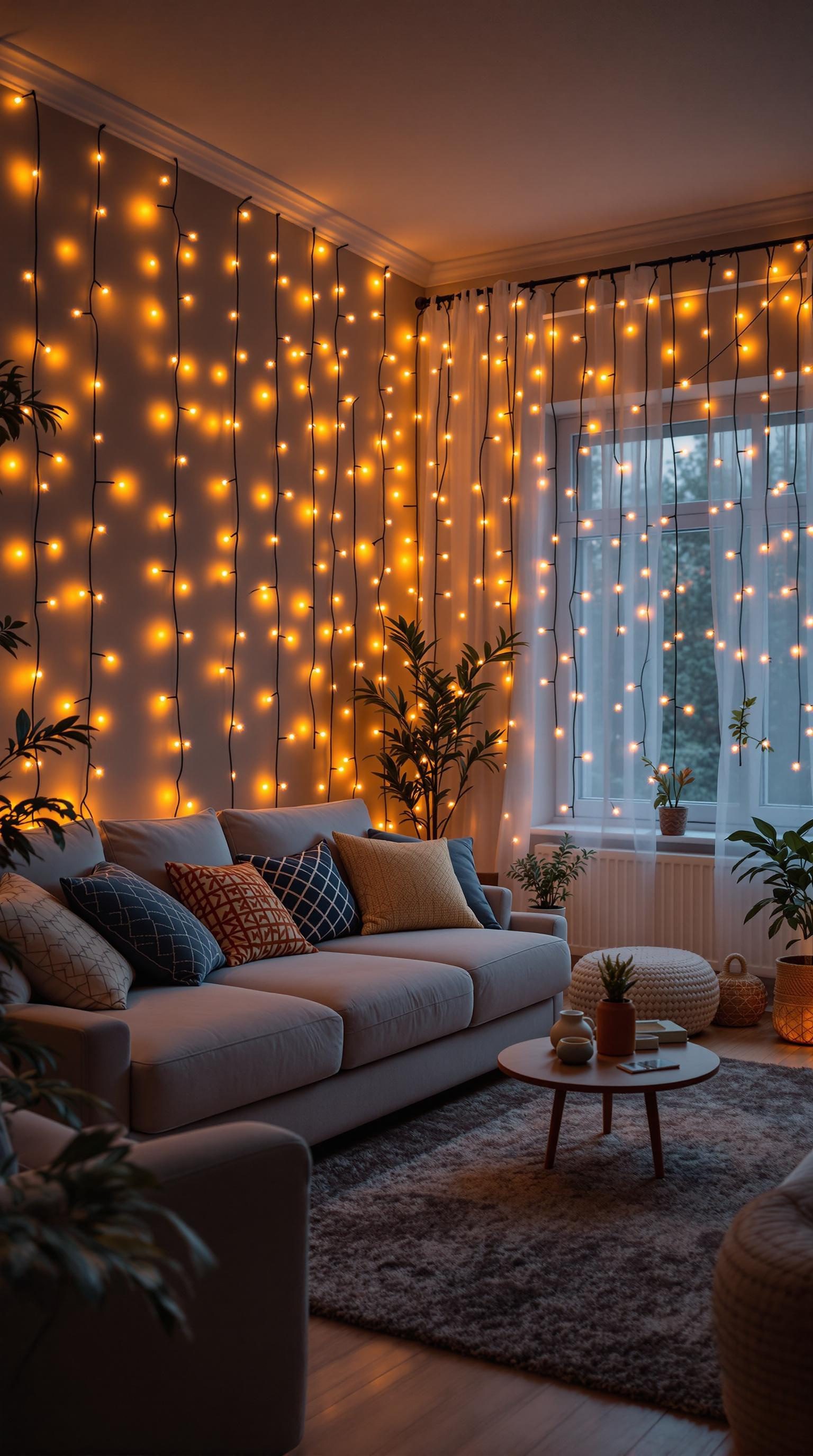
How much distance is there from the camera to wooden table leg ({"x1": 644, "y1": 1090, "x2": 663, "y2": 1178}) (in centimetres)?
308

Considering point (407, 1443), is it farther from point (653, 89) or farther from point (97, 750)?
point (653, 89)

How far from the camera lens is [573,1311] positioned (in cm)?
238

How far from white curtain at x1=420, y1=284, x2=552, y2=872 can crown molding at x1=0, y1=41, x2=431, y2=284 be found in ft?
1.63

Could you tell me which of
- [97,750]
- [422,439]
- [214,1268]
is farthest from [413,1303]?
[422,439]

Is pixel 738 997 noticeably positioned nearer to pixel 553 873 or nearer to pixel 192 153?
pixel 553 873

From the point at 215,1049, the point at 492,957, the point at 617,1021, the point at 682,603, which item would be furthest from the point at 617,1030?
the point at 682,603

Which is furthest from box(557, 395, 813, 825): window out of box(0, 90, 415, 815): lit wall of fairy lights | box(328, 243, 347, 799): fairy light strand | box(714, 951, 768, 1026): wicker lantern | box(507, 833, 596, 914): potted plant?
box(328, 243, 347, 799): fairy light strand

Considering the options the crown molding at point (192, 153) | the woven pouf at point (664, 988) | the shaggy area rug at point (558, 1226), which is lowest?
the shaggy area rug at point (558, 1226)

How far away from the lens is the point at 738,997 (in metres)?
4.70

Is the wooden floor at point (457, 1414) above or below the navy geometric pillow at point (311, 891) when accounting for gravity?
below

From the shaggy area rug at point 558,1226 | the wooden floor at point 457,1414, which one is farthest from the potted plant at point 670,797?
the wooden floor at point 457,1414

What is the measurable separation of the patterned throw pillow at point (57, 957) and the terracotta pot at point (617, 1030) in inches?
48.3

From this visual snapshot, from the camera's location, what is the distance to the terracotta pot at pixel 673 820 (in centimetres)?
516

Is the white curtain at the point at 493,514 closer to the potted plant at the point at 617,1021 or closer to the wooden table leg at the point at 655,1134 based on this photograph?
the potted plant at the point at 617,1021
